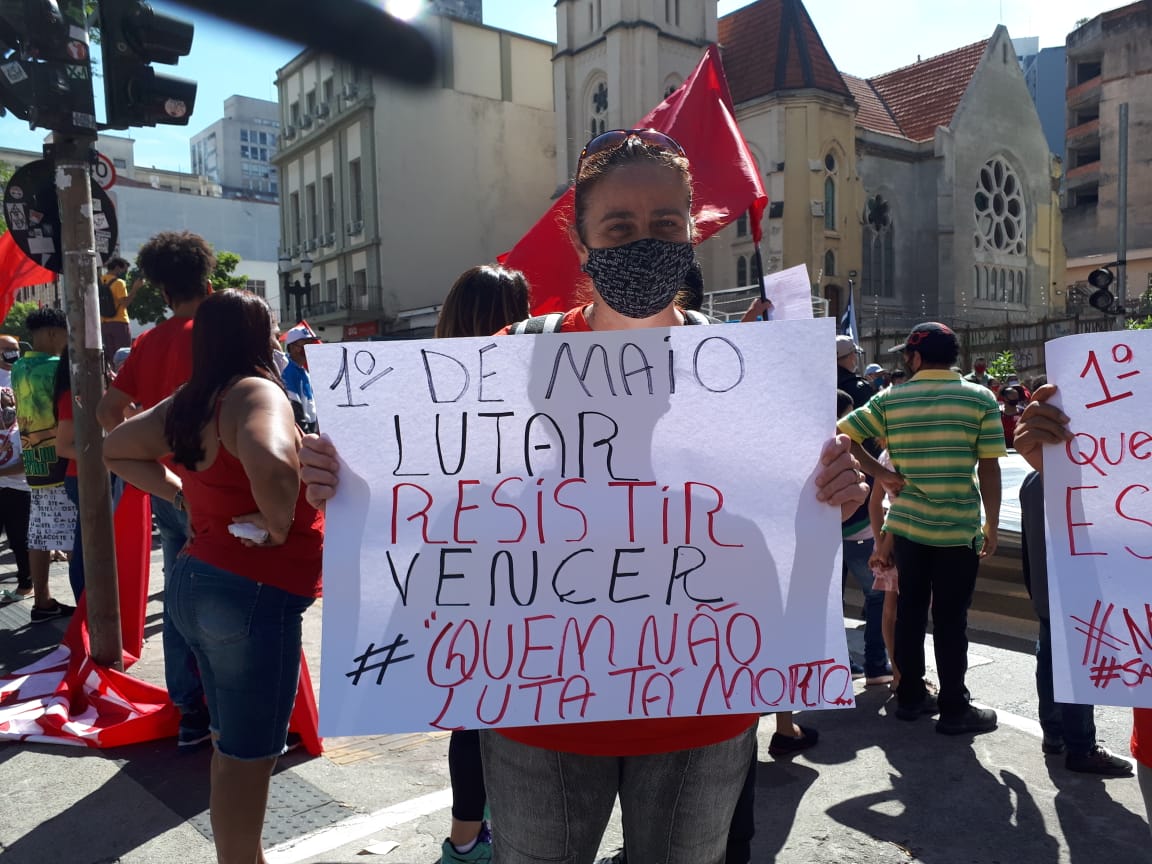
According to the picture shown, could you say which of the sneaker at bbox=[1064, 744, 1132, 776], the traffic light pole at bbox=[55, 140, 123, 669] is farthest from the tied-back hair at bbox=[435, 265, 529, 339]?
the sneaker at bbox=[1064, 744, 1132, 776]

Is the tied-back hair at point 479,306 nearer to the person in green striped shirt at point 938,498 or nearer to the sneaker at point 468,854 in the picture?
the sneaker at point 468,854

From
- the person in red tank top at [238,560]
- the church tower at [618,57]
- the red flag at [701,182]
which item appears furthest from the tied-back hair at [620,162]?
the church tower at [618,57]

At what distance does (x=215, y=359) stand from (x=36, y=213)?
3081 mm

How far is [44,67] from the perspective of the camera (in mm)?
4828

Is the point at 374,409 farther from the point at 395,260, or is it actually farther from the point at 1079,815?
the point at 395,260

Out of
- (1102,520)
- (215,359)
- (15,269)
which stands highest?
(15,269)

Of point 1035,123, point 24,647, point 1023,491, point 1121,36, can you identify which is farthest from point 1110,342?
point 1121,36

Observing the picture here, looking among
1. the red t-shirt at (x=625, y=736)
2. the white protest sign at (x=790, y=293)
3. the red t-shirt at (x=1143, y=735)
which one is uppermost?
the white protest sign at (x=790, y=293)

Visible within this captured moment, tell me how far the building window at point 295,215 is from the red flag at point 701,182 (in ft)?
136

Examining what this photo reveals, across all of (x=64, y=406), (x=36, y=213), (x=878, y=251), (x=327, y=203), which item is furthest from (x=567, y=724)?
(x=327, y=203)

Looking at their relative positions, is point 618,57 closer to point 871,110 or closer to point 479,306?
point 871,110

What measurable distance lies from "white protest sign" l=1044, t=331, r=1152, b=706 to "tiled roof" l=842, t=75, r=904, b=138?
129 ft

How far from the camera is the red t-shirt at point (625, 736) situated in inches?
72.0

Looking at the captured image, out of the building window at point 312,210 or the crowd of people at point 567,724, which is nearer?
the crowd of people at point 567,724
